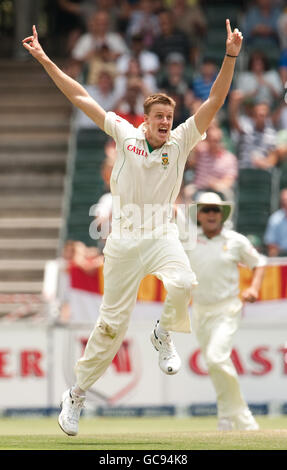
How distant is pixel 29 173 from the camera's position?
21062mm

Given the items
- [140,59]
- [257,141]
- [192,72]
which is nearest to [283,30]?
[192,72]

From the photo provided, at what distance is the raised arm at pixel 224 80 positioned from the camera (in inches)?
391

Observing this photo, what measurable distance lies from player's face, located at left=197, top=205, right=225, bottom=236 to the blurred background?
2.85m

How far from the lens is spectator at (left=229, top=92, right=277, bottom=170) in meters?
18.5

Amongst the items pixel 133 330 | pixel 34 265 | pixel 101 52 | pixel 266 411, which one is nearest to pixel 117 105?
pixel 101 52

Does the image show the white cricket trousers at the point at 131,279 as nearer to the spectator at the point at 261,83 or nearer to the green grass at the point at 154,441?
the green grass at the point at 154,441

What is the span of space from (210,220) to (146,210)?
342 cm

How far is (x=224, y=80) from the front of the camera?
9.96 metres

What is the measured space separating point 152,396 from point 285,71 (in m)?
6.53

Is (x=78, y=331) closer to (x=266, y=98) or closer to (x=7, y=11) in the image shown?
(x=266, y=98)

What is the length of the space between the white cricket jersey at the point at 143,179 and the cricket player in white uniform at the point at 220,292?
3038mm

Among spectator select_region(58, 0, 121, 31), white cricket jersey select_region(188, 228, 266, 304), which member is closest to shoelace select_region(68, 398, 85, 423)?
white cricket jersey select_region(188, 228, 266, 304)

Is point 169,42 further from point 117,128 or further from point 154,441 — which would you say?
point 154,441

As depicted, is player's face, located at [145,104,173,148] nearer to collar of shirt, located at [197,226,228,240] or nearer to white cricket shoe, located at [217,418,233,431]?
collar of shirt, located at [197,226,228,240]
